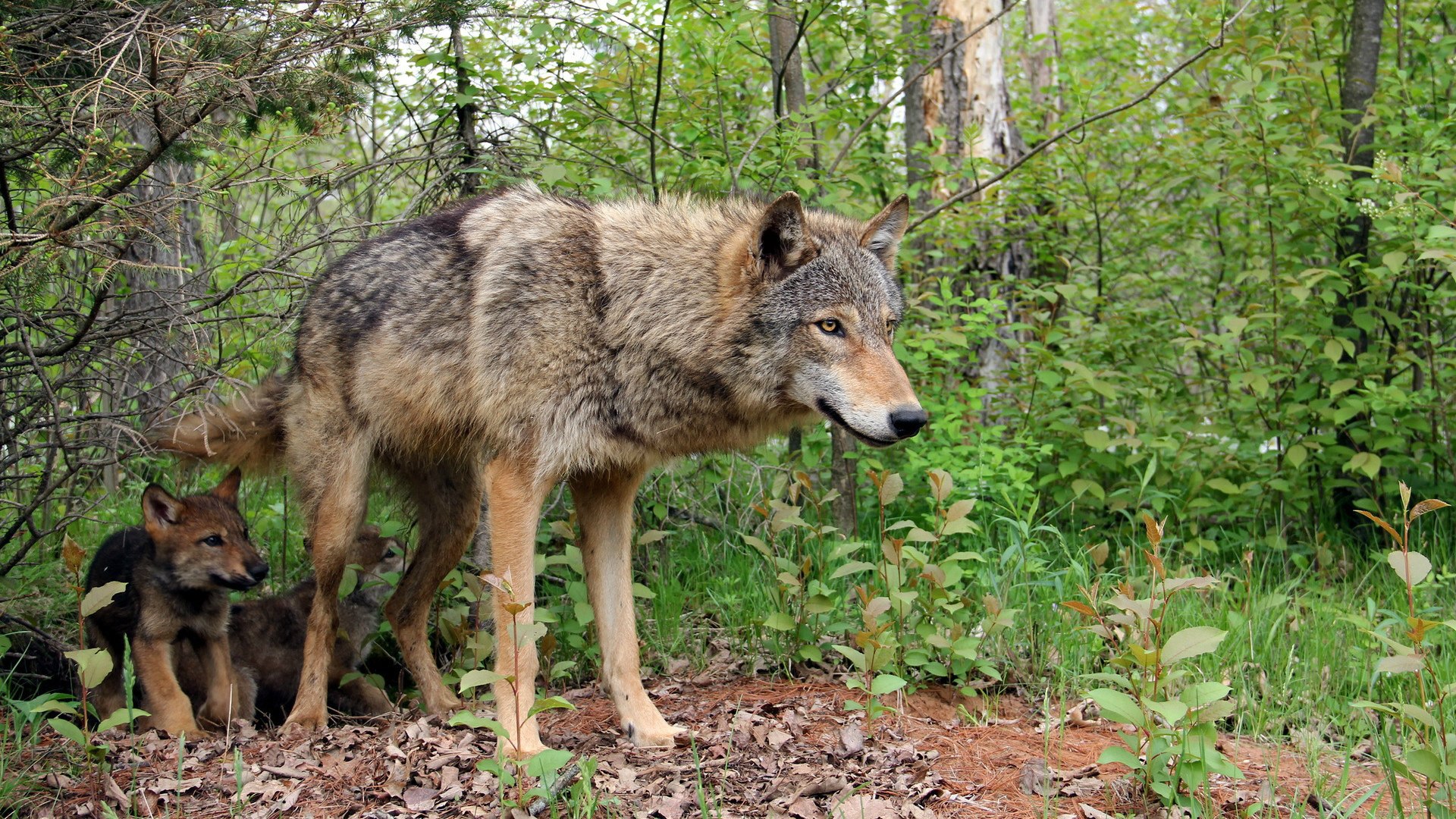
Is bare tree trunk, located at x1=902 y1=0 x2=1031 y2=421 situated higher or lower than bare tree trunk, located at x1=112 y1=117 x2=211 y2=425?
higher

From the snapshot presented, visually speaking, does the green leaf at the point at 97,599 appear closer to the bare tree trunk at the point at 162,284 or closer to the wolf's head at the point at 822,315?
the bare tree trunk at the point at 162,284

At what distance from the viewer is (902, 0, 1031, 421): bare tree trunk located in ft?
26.8

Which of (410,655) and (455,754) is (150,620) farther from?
(455,754)

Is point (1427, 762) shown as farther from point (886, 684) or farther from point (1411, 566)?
point (886, 684)

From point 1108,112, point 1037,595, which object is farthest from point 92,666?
point 1108,112

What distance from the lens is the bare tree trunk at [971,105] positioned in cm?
816

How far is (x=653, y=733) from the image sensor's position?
4406 mm

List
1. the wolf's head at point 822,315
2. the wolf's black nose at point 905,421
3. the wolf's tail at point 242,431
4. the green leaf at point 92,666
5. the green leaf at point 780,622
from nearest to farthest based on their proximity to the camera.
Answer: the green leaf at point 92,666 → the wolf's black nose at point 905,421 → the wolf's head at point 822,315 → the green leaf at point 780,622 → the wolf's tail at point 242,431

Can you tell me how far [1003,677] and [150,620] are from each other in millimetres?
3896

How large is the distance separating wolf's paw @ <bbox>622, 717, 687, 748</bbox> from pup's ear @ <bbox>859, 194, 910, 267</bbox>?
2.21 m

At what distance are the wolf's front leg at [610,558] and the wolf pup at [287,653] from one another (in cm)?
139

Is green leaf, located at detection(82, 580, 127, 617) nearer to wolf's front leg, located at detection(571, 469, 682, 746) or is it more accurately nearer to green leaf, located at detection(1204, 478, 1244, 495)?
wolf's front leg, located at detection(571, 469, 682, 746)

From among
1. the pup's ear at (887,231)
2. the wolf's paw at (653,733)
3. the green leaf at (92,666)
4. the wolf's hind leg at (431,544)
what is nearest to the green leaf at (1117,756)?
the wolf's paw at (653,733)

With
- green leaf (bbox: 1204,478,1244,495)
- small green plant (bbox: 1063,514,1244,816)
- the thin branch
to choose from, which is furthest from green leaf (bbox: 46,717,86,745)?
Result: green leaf (bbox: 1204,478,1244,495)
